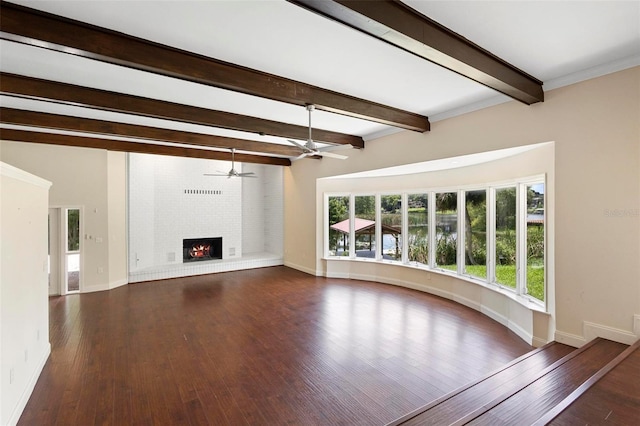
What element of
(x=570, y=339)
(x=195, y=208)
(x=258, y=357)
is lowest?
(x=258, y=357)

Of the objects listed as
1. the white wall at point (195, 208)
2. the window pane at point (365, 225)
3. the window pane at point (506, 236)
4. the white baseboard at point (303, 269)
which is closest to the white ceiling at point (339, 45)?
the window pane at point (506, 236)

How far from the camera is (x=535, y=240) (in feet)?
14.4

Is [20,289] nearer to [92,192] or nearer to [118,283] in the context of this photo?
[92,192]

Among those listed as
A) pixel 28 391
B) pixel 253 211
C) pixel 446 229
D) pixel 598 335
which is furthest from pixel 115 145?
pixel 598 335

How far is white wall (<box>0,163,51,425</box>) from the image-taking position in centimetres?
Result: 249

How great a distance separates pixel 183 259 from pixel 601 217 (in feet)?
29.2

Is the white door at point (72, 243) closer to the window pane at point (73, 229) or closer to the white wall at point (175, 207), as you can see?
the window pane at point (73, 229)

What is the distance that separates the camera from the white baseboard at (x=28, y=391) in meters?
2.58

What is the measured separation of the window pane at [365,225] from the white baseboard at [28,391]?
241 inches

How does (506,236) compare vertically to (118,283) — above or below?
above

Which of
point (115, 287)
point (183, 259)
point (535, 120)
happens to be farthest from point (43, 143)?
point (535, 120)

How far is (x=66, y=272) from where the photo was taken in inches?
257

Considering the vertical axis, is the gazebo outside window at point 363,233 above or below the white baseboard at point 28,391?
above

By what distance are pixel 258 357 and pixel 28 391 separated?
2.19 metres
